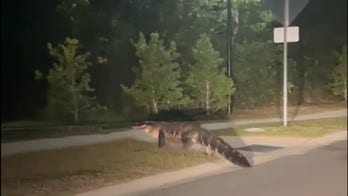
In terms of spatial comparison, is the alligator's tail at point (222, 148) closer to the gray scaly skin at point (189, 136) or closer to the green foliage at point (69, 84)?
the gray scaly skin at point (189, 136)

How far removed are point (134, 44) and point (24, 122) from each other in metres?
0.36

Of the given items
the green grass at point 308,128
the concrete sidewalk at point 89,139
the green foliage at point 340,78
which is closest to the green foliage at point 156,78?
the concrete sidewalk at point 89,139

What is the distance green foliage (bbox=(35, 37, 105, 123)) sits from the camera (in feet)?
5.48

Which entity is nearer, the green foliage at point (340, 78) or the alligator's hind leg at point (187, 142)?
the green foliage at point (340, 78)

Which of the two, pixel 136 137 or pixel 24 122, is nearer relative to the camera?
pixel 24 122

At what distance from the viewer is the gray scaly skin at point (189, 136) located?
1.75 metres

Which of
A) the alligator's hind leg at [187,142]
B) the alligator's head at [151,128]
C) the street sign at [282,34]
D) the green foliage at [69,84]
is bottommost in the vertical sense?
the alligator's hind leg at [187,142]

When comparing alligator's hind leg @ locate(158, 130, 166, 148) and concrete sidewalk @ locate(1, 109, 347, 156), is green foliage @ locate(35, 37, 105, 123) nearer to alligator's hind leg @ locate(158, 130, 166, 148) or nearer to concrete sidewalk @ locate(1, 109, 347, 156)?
concrete sidewalk @ locate(1, 109, 347, 156)

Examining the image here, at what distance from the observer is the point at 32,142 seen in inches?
65.6

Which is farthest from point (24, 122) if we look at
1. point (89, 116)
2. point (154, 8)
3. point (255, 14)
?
point (255, 14)

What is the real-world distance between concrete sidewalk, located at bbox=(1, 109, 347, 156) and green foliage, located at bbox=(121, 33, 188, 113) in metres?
0.10

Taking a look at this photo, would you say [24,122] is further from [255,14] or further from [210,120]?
[255,14]

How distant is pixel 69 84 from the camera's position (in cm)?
169

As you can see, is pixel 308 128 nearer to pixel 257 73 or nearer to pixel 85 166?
pixel 257 73
